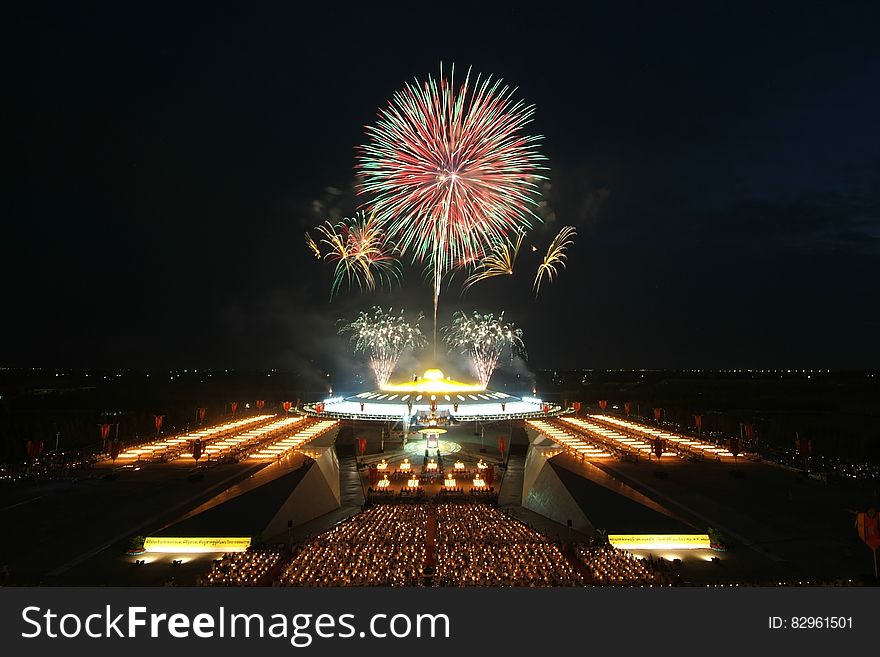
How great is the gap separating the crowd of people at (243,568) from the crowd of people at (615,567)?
1161 centimetres

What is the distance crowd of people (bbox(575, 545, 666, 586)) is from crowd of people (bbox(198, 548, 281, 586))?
1161 centimetres

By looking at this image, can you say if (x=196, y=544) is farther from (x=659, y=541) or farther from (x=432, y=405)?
(x=432, y=405)

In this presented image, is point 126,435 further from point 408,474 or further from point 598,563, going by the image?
point 598,563

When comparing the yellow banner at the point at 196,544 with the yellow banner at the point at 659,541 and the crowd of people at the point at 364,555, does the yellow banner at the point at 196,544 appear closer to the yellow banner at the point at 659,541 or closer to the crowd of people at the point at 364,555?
the crowd of people at the point at 364,555

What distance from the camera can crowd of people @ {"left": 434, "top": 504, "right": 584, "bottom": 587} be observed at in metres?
16.0

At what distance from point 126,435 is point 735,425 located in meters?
66.0

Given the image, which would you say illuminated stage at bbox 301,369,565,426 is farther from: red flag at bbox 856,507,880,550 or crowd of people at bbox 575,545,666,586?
red flag at bbox 856,507,880,550

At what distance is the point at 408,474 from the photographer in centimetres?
3544

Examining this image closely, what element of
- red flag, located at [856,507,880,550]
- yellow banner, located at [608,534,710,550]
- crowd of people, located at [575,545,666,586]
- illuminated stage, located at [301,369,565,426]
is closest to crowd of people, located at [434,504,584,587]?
crowd of people, located at [575,545,666,586]

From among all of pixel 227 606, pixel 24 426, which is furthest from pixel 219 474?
pixel 24 426

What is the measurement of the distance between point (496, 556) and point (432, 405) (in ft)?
85.2

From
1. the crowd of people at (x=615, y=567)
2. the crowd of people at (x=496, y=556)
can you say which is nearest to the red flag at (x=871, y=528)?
the crowd of people at (x=615, y=567)

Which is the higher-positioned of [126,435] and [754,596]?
[754,596]

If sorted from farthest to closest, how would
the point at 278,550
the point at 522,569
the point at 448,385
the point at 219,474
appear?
the point at 448,385 → the point at 219,474 → the point at 278,550 → the point at 522,569
